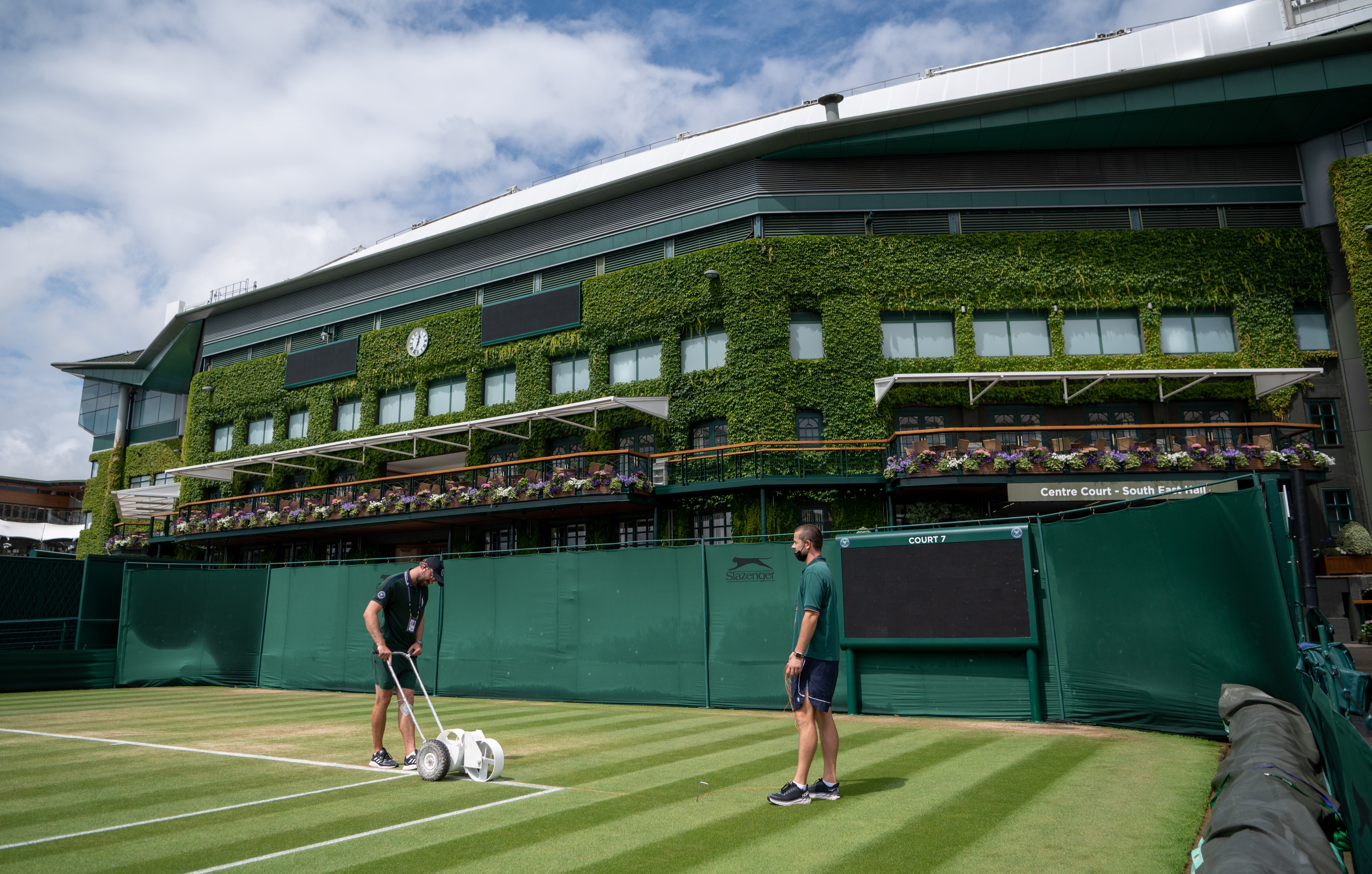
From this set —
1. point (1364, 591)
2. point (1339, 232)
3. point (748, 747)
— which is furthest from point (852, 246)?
point (748, 747)

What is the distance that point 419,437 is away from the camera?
3203 cm

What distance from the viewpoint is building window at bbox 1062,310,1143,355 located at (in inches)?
1115

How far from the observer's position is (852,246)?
29.2 metres

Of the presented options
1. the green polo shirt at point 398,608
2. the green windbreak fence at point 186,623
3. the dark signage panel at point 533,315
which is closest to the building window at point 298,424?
the dark signage panel at point 533,315

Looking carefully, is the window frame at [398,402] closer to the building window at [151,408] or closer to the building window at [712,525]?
the building window at [712,525]

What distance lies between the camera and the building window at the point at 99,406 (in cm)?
5184

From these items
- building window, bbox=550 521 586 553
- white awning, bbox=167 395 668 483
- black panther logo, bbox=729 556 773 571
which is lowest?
black panther logo, bbox=729 556 773 571

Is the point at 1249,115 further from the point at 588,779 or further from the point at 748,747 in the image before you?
the point at 588,779

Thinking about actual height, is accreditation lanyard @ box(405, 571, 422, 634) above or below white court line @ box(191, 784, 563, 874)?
above

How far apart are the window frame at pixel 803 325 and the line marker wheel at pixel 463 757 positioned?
22.2m

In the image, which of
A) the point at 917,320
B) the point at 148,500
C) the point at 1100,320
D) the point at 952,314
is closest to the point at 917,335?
the point at 917,320

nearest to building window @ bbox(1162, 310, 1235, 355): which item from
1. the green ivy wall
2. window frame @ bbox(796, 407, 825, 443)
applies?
the green ivy wall

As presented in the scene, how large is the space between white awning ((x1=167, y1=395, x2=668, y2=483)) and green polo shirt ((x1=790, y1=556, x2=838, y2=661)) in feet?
71.3

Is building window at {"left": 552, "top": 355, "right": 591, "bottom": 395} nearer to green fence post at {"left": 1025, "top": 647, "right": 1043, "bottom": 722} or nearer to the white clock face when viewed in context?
the white clock face
